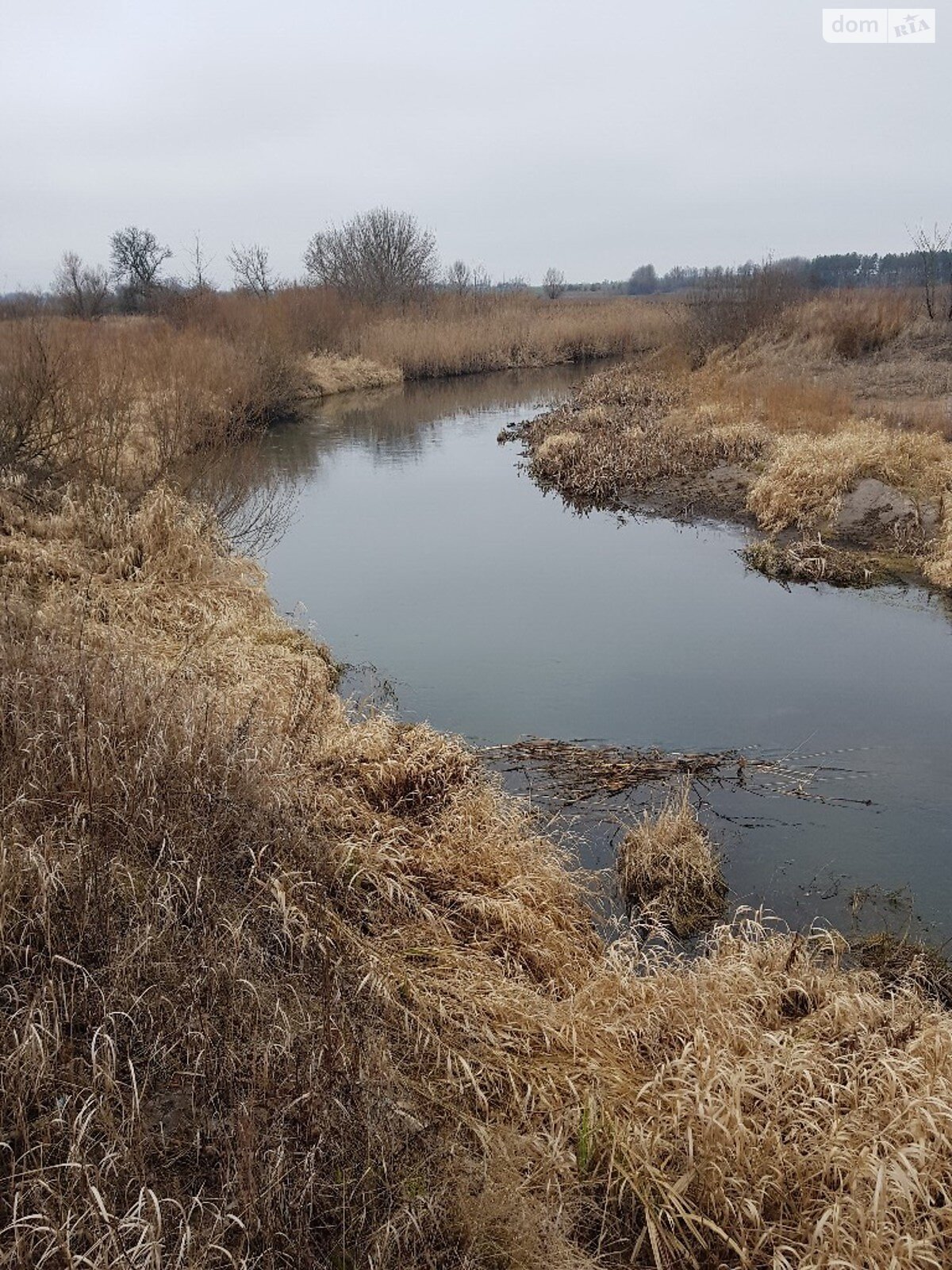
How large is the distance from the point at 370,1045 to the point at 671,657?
218 inches

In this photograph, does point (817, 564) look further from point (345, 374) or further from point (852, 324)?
point (345, 374)

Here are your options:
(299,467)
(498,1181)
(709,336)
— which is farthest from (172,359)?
(709,336)

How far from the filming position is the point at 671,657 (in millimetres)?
7875

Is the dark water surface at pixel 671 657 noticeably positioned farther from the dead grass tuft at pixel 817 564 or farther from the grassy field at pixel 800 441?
the grassy field at pixel 800 441

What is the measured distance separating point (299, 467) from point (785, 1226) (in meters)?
14.4

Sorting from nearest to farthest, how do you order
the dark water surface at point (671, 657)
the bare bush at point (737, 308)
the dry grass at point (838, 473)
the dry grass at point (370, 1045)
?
the dry grass at point (370, 1045)
the dark water surface at point (671, 657)
the dry grass at point (838, 473)
the bare bush at point (737, 308)

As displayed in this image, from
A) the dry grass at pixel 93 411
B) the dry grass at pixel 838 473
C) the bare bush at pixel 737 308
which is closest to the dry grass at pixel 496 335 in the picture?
the bare bush at pixel 737 308

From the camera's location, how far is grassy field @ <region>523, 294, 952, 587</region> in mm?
10414

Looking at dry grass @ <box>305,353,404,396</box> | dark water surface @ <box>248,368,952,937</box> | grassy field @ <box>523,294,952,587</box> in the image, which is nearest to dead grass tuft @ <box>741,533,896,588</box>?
grassy field @ <box>523,294,952,587</box>

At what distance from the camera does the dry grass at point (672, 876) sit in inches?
177

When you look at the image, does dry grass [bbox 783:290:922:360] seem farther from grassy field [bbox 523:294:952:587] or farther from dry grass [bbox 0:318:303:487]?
dry grass [bbox 0:318:303:487]

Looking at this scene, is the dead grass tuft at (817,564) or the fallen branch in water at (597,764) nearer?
the fallen branch in water at (597,764)

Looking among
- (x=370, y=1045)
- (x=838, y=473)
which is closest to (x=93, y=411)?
(x=370, y=1045)

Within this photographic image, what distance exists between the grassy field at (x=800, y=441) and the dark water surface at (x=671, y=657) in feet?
2.41
